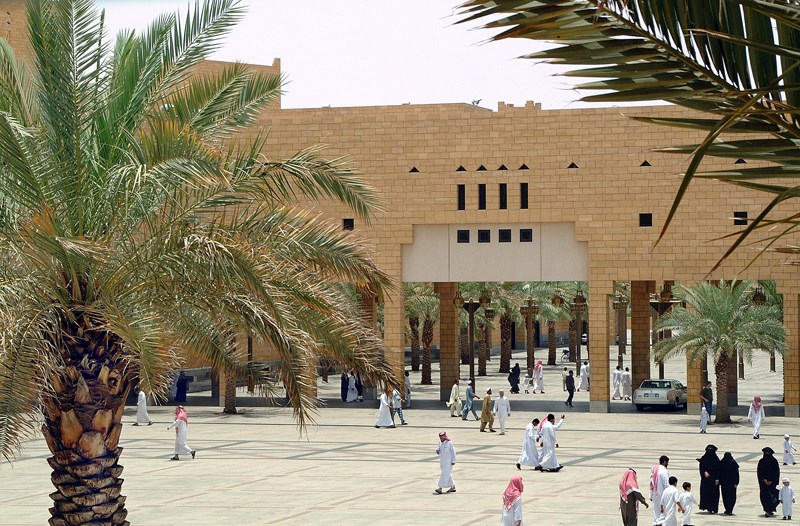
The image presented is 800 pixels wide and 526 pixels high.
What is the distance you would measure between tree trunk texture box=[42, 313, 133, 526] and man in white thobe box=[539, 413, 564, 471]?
14228 mm

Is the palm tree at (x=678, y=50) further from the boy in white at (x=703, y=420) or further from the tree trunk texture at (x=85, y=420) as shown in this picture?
the boy in white at (x=703, y=420)

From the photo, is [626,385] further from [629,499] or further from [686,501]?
[629,499]

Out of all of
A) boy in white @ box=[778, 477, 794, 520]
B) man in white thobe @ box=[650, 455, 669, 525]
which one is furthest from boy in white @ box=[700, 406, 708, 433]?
man in white thobe @ box=[650, 455, 669, 525]

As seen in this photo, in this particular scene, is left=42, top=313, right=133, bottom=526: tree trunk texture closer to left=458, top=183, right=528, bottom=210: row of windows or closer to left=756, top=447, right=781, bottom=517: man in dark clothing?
left=756, top=447, right=781, bottom=517: man in dark clothing

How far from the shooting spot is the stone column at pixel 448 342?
148ft

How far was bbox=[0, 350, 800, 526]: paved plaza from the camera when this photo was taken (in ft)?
69.0

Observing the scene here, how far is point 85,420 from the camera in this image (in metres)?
12.5

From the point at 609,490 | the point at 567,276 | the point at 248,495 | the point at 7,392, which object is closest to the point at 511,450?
the point at 609,490

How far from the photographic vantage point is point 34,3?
12.1 meters

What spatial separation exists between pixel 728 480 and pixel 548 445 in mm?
5711

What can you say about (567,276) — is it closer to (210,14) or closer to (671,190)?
(671,190)

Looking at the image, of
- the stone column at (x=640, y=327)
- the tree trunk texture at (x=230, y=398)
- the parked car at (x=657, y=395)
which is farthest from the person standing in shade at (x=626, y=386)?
the tree trunk texture at (x=230, y=398)

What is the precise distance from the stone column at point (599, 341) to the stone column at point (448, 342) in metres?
6.37

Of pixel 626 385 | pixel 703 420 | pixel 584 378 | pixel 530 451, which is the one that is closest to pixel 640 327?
pixel 626 385
